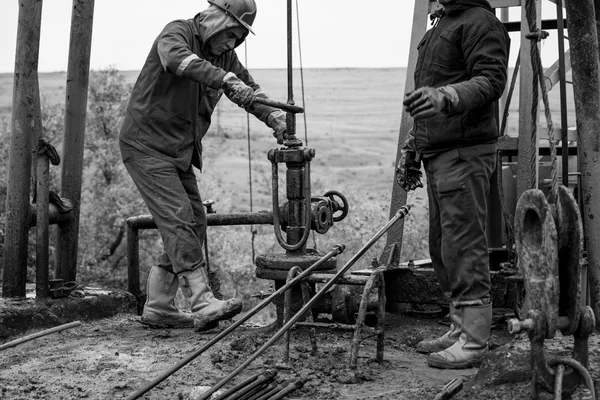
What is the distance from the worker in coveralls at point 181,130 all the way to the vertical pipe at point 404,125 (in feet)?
3.46

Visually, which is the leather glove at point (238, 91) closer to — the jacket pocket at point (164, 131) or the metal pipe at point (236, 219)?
the jacket pocket at point (164, 131)

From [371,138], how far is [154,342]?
19.7 m

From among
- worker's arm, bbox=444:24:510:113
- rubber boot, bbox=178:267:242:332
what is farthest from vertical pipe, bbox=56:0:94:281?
worker's arm, bbox=444:24:510:113

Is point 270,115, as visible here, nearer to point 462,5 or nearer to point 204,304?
point 204,304

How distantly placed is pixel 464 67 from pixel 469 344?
4.59 ft

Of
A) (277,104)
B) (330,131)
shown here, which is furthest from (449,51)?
(330,131)

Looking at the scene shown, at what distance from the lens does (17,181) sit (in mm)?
6168

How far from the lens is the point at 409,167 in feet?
16.6

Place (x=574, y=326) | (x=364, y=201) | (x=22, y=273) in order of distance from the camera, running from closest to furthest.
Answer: (x=574, y=326) < (x=22, y=273) < (x=364, y=201)

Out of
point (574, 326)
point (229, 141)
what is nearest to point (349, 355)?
point (574, 326)

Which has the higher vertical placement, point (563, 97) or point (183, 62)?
point (183, 62)

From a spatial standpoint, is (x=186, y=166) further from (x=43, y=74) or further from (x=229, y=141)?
(x=43, y=74)

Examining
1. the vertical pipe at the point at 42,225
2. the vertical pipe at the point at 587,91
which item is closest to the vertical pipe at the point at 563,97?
the vertical pipe at the point at 587,91

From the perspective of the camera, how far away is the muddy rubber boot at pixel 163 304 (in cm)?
591
